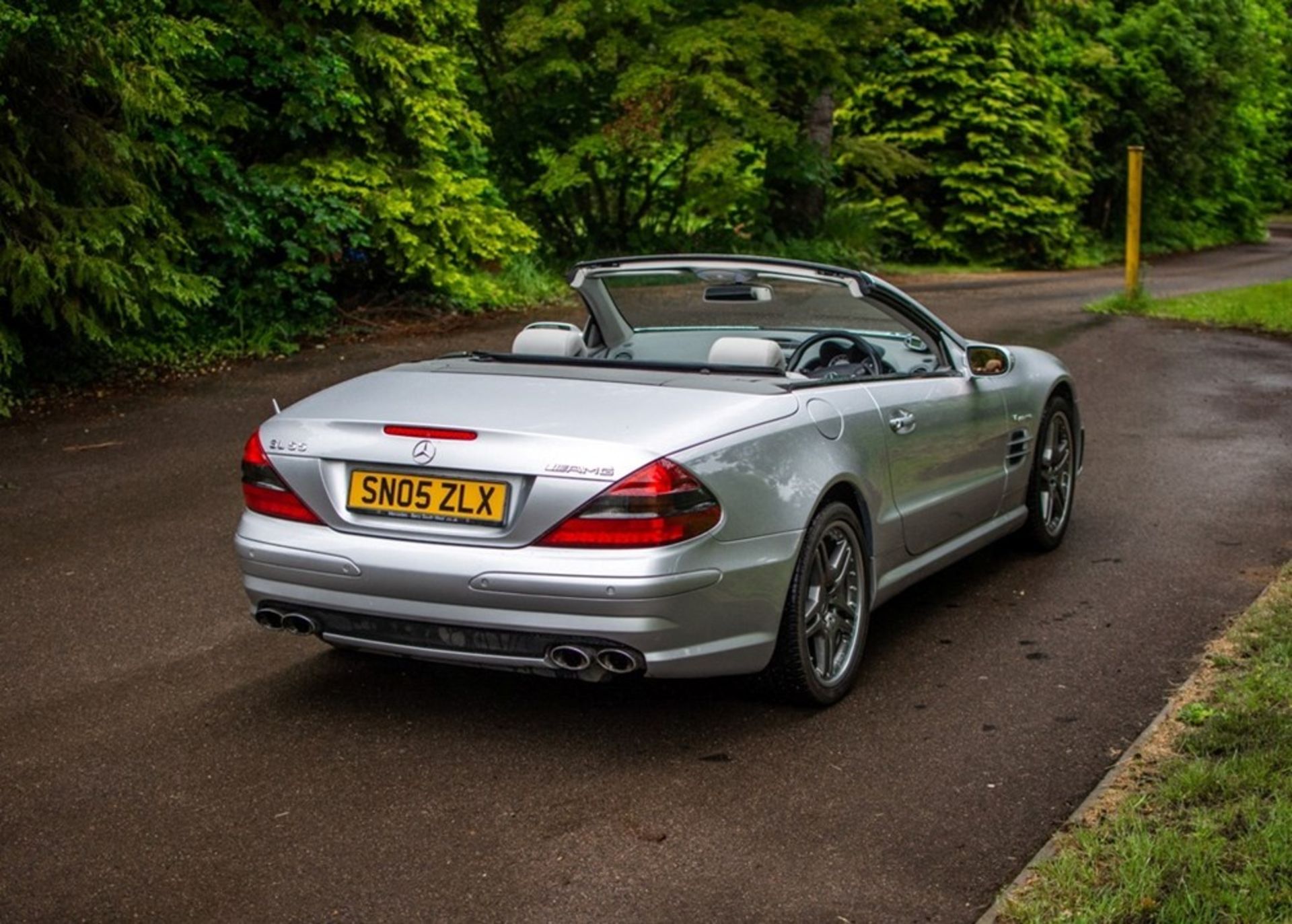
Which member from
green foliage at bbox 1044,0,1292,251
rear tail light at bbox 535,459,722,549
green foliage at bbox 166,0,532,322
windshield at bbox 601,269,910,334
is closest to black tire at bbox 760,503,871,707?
rear tail light at bbox 535,459,722,549

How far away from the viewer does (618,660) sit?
470 cm

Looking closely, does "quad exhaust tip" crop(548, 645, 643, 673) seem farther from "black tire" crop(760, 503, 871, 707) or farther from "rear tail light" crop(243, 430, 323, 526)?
"rear tail light" crop(243, 430, 323, 526)

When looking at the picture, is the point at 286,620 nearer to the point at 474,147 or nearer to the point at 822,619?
the point at 822,619

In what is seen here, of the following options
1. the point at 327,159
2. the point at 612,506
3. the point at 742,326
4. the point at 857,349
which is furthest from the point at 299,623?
the point at 327,159

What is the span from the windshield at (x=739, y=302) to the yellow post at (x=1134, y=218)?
13.4m

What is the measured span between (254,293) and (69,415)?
3194 mm

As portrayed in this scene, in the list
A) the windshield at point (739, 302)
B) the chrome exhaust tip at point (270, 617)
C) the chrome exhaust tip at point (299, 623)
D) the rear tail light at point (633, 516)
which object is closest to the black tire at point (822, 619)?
the rear tail light at point (633, 516)

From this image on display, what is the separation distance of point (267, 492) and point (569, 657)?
1182 millimetres

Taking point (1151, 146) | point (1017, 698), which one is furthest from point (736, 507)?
point (1151, 146)

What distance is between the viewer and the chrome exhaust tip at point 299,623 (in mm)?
5047

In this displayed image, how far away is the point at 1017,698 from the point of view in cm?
552

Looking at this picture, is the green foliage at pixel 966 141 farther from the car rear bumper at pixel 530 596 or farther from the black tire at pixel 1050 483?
the car rear bumper at pixel 530 596

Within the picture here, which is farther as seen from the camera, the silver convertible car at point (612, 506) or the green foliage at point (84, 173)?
the green foliage at point (84, 173)

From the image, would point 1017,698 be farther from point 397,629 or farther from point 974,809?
point 397,629
